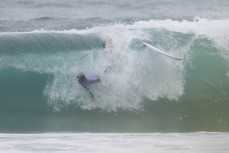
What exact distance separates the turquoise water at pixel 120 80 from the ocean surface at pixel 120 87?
1.0 inches

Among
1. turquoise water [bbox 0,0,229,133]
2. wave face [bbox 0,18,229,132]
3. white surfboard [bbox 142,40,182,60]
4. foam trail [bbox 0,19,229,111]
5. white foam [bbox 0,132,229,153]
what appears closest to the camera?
white foam [bbox 0,132,229,153]

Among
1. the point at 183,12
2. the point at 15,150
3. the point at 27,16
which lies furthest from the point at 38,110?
the point at 183,12

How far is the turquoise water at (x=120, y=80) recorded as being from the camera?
1250 cm

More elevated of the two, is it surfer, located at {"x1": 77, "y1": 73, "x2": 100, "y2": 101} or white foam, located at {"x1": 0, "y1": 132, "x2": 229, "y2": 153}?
surfer, located at {"x1": 77, "y1": 73, "x2": 100, "y2": 101}

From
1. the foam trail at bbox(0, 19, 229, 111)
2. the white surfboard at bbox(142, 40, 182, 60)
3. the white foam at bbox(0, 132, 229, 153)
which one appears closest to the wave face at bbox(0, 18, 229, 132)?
the foam trail at bbox(0, 19, 229, 111)

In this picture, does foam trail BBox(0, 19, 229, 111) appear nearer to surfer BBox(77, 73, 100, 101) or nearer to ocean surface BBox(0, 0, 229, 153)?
ocean surface BBox(0, 0, 229, 153)

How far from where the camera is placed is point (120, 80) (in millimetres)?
13336

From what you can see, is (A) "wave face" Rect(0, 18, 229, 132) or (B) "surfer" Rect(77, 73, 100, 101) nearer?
(B) "surfer" Rect(77, 73, 100, 101)

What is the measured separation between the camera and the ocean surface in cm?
1158

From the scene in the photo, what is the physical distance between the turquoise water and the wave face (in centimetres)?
2

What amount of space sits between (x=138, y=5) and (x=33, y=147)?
1337cm

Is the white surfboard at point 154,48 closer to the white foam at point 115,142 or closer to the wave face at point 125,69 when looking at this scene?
the wave face at point 125,69

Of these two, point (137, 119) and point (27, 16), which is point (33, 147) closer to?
point (137, 119)

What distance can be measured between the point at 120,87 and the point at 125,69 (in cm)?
64
